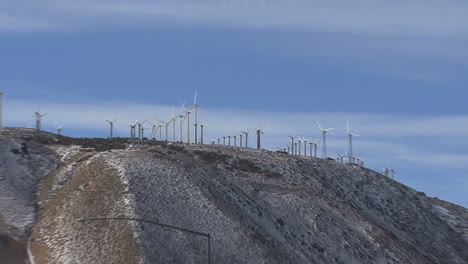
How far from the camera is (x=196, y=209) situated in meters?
99.2

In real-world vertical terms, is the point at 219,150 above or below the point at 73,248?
above

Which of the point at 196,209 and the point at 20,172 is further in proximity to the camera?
the point at 20,172

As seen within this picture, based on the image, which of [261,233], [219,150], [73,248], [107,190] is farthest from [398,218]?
[73,248]

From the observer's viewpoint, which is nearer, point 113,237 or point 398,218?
point 113,237

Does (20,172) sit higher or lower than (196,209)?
higher

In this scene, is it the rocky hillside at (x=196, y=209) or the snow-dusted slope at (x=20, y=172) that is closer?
the rocky hillside at (x=196, y=209)

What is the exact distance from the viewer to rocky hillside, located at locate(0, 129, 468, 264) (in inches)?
→ 3506

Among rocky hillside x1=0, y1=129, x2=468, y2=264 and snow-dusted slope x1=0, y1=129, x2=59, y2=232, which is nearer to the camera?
rocky hillside x1=0, y1=129, x2=468, y2=264

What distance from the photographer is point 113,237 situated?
286 feet

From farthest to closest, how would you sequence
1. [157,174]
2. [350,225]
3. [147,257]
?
[350,225], [157,174], [147,257]

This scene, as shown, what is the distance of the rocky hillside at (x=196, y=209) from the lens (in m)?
89.1

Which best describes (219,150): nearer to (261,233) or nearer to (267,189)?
(267,189)

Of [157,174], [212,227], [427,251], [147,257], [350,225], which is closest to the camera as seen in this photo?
[147,257]

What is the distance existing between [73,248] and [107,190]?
12791 mm
